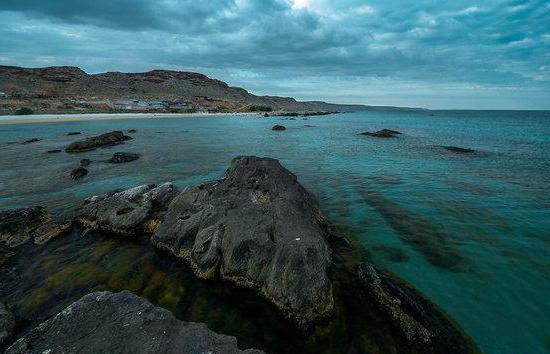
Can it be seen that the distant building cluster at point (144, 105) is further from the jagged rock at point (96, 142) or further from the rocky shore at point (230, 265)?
the rocky shore at point (230, 265)

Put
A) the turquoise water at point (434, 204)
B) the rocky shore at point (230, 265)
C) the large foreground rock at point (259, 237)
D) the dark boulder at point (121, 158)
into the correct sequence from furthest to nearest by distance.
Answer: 1. the dark boulder at point (121, 158)
2. the turquoise water at point (434, 204)
3. the large foreground rock at point (259, 237)
4. the rocky shore at point (230, 265)

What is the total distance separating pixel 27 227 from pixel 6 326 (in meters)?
8.25

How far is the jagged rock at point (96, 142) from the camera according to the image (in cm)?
3753

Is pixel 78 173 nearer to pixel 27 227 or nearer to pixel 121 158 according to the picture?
pixel 121 158

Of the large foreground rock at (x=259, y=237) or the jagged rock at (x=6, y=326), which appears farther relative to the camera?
the large foreground rock at (x=259, y=237)

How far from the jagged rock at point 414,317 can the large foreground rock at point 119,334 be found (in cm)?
461

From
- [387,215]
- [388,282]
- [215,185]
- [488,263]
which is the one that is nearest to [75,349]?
[388,282]

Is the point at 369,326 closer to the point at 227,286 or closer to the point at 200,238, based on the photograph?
the point at 227,286

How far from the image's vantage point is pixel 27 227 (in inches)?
551

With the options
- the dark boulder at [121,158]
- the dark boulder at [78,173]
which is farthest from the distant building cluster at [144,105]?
the dark boulder at [78,173]

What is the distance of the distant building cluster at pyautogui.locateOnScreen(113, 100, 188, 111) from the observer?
425ft

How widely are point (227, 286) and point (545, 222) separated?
16.4 meters

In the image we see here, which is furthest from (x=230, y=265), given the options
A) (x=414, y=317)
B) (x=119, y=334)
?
(x=414, y=317)

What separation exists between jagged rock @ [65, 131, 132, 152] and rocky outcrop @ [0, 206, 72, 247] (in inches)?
1040
